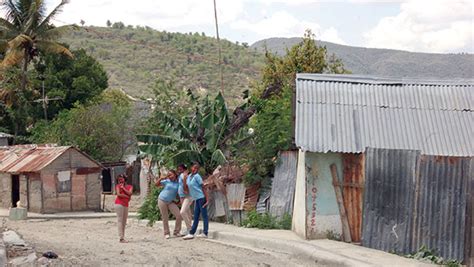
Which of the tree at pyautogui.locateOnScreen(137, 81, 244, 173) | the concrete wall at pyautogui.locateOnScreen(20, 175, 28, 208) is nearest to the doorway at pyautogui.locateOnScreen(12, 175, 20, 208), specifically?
the concrete wall at pyautogui.locateOnScreen(20, 175, 28, 208)

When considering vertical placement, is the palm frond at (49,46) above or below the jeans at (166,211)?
above

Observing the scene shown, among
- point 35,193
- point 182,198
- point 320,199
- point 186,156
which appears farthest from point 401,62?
point 320,199

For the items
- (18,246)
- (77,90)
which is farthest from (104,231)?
(77,90)

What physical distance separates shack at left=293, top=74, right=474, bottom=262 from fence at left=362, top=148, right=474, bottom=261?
0.7 inches

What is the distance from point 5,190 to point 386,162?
2186 centimetres

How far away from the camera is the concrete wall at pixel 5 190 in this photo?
32531 mm

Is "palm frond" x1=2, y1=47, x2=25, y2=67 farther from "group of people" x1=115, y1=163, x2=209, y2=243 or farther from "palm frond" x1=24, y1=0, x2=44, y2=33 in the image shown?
"group of people" x1=115, y1=163, x2=209, y2=243

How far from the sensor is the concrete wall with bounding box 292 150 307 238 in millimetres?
16541

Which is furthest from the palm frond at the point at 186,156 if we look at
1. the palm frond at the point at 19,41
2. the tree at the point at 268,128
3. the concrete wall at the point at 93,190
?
the palm frond at the point at 19,41

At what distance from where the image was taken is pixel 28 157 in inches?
1268

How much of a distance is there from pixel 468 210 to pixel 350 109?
3.87 m

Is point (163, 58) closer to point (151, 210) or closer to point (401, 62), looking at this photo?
point (401, 62)

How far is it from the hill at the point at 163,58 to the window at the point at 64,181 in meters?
37.8

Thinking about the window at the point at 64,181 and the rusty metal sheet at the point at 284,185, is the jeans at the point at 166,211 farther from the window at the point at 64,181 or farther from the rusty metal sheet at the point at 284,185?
the window at the point at 64,181
